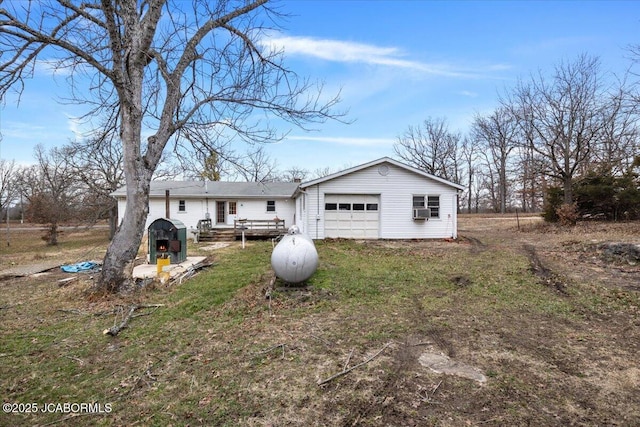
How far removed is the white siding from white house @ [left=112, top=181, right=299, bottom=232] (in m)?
5.16

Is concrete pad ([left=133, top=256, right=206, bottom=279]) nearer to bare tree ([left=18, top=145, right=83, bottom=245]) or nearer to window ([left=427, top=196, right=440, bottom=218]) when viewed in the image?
window ([left=427, top=196, right=440, bottom=218])

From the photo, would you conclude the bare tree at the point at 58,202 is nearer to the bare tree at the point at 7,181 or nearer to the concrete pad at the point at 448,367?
the bare tree at the point at 7,181

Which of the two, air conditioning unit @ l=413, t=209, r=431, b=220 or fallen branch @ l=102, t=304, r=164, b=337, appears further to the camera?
air conditioning unit @ l=413, t=209, r=431, b=220

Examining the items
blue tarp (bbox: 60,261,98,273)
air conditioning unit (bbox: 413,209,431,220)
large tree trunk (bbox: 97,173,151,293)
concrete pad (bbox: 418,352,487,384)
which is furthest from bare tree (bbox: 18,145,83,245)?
concrete pad (bbox: 418,352,487,384)

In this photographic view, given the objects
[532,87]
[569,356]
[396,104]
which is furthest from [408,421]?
[532,87]

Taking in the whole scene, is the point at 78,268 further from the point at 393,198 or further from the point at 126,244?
the point at 393,198

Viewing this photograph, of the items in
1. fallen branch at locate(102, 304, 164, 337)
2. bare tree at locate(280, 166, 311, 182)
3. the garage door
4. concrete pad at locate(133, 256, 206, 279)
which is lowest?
fallen branch at locate(102, 304, 164, 337)

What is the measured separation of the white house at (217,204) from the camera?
21297 mm

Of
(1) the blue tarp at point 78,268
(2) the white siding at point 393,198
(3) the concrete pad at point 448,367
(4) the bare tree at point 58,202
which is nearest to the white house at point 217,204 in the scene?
(4) the bare tree at point 58,202

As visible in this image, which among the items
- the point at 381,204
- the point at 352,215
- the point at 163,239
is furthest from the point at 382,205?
the point at 163,239

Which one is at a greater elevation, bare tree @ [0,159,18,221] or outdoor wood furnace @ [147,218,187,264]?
bare tree @ [0,159,18,221]

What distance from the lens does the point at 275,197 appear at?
22109 mm

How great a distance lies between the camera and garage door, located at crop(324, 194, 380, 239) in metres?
16.4

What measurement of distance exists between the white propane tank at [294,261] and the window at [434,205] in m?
11.2
